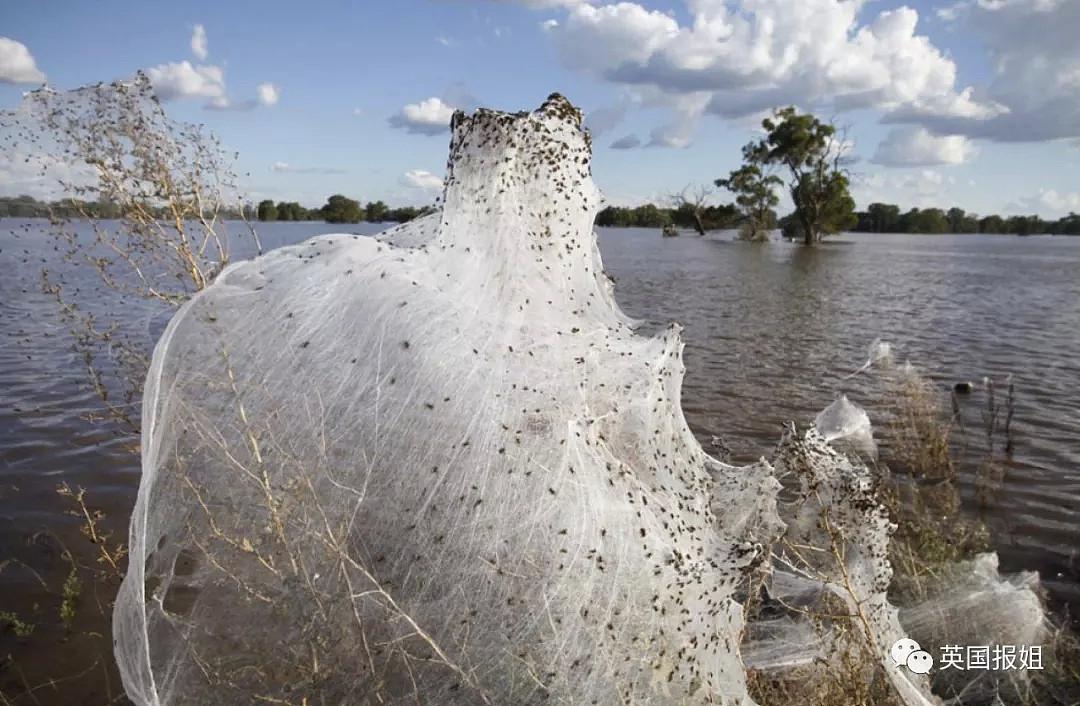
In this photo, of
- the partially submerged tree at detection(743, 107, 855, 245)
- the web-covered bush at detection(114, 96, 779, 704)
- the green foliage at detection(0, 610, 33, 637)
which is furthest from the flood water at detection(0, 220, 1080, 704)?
the partially submerged tree at detection(743, 107, 855, 245)

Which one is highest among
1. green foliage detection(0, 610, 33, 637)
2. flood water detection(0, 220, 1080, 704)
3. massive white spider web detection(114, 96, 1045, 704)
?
massive white spider web detection(114, 96, 1045, 704)

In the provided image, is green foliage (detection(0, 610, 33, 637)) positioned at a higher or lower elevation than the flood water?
lower

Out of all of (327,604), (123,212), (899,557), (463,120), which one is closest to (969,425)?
(899,557)

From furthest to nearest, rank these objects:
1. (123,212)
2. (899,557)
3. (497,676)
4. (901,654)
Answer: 1. (899,557)
2. (901,654)
3. (123,212)
4. (497,676)

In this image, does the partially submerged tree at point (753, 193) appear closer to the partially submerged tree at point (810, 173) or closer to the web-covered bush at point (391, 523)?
the partially submerged tree at point (810, 173)

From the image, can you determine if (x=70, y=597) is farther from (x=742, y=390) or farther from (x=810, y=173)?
(x=810, y=173)

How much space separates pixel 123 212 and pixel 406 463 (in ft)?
6.87

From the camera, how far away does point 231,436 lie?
9.70 ft

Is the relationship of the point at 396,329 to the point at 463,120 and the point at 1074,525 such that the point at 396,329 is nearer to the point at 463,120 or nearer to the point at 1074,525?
the point at 463,120

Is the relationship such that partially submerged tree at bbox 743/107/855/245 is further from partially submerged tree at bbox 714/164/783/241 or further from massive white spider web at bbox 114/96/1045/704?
massive white spider web at bbox 114/96/1045/704

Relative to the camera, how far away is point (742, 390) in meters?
10.2

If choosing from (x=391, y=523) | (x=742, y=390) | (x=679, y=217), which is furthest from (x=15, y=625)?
(x=679, y=217)

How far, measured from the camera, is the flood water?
206 inches

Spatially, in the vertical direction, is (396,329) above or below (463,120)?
below
